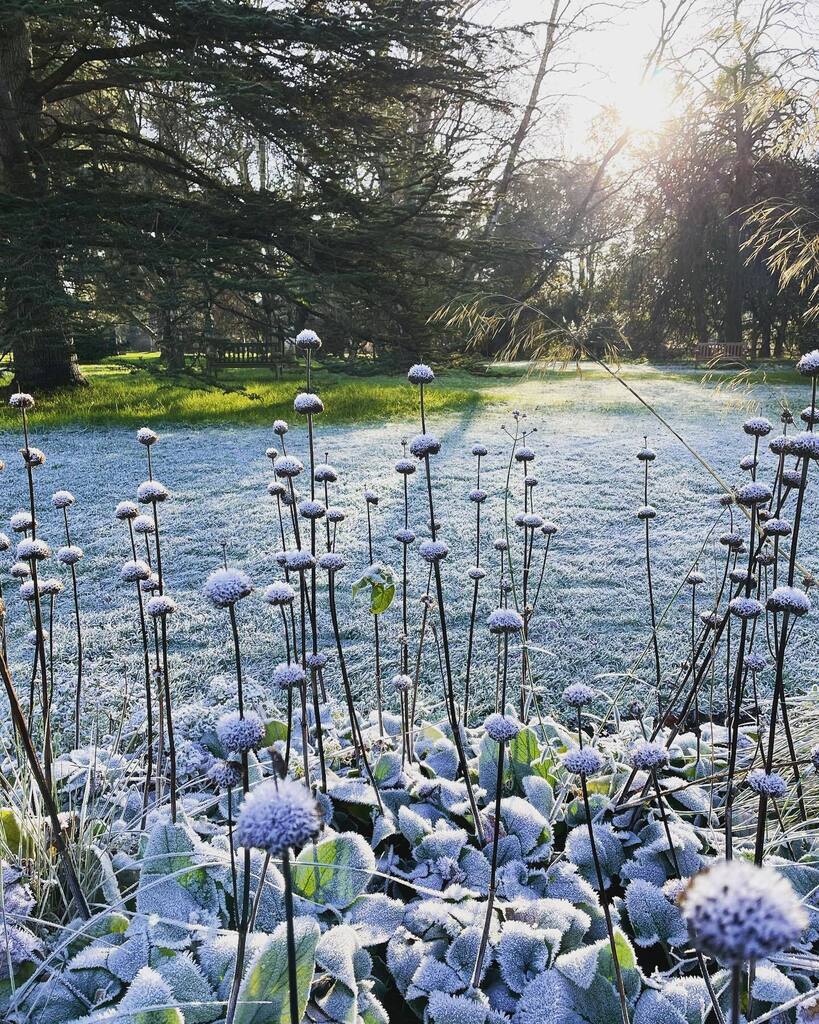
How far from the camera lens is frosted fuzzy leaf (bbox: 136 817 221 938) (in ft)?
3.92

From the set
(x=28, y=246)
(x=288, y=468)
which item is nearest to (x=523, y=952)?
(x=288, y=468)

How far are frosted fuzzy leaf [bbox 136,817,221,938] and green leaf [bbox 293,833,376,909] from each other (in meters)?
0.16

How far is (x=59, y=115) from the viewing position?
39.5 ft

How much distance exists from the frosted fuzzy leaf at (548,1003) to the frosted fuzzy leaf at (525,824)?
376mm

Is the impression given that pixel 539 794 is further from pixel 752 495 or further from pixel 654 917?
pixel 752 495

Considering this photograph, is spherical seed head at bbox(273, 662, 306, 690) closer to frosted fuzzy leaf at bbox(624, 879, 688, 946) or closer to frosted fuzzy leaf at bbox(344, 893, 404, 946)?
frosted fuzzy leaf at bbox(344, 893, 404, 946)

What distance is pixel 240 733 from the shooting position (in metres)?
0.79

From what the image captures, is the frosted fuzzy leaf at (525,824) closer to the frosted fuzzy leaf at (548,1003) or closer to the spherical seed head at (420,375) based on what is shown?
the frosted fuzzy leaf at (548,1003)

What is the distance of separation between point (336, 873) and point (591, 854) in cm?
53

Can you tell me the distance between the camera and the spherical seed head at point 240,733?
2.55 feet

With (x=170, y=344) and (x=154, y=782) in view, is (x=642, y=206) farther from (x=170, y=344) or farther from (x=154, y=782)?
(x=154, y=782)

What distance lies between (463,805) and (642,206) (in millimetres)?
19798

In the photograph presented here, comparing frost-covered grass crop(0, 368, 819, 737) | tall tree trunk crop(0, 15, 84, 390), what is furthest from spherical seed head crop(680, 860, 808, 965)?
tall tree trunk crop(0, 15, 84, 390)

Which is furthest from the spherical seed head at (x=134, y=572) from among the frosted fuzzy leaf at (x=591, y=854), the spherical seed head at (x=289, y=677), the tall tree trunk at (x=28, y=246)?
the tall tree trunk at (x=28, y=246)
